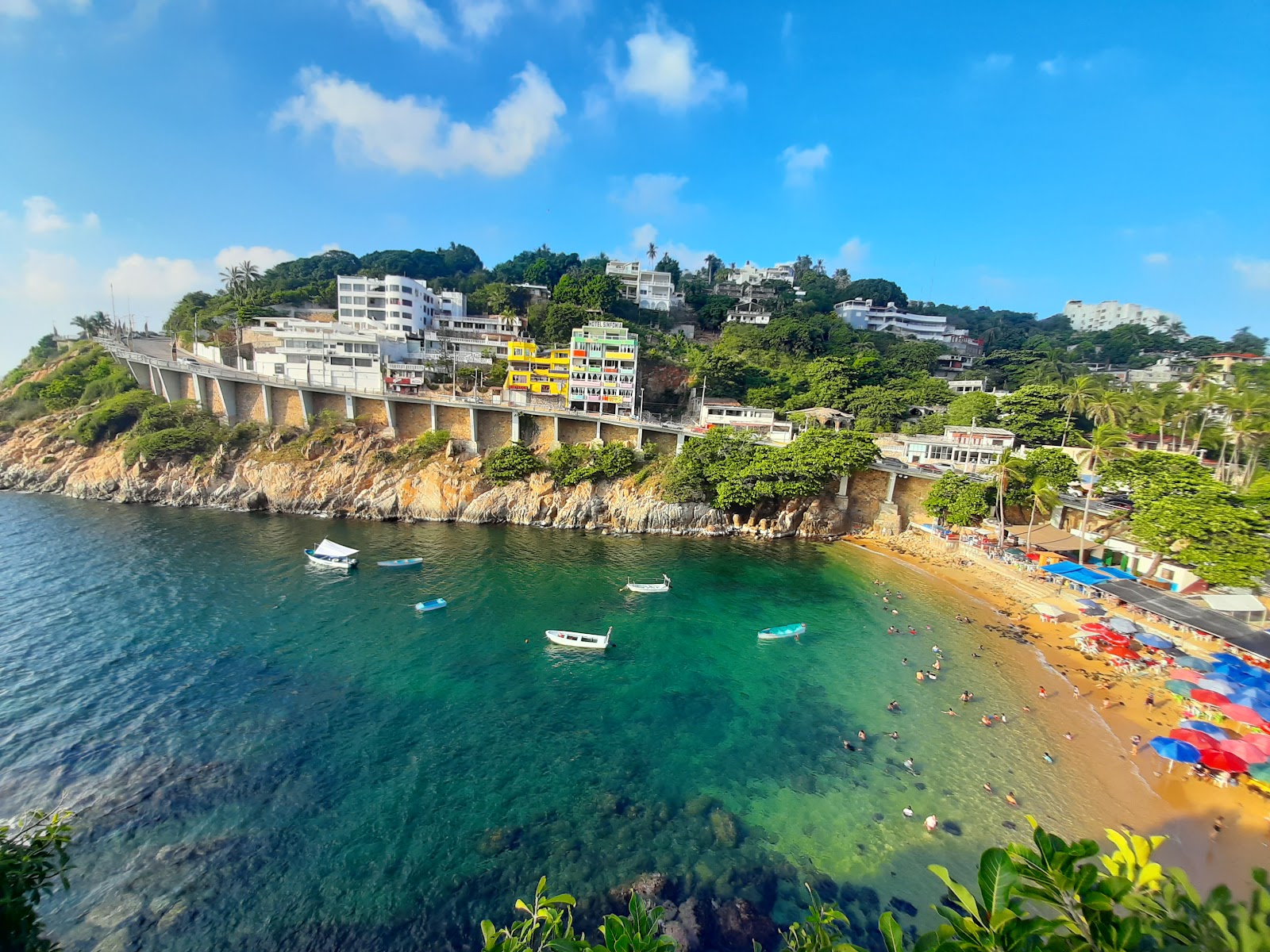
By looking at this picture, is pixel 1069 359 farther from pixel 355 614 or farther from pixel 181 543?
pixel 181 543

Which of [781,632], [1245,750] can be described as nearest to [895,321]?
[781,632]

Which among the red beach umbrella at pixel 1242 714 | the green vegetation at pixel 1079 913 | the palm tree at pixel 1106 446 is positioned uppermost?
the palm tree at pixel 1106 446

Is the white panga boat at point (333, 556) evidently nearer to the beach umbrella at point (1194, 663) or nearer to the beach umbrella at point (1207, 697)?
the beach umbrella at point (1207, 697)

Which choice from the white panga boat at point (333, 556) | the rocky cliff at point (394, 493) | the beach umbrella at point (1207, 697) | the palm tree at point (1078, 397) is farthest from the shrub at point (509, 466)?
the palm tree at point (1078, 397)

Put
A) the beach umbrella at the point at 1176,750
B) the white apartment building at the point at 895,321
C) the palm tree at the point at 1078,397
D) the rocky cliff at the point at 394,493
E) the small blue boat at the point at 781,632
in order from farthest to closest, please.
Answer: the white apartment building at the point at 895,321 < the palm tree at the point at 1078,397 < the rocky cliff at the point at 394,493 < the small blue boat at the point at 781,632 < the beach umbrella at the point at 1176,750

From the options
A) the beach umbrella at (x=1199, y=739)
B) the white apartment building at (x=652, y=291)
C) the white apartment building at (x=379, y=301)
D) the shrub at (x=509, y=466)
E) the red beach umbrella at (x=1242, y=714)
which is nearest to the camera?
the beach umbrella at (x=1199, y=739)

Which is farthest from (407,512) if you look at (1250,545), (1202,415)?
(1202,415)
